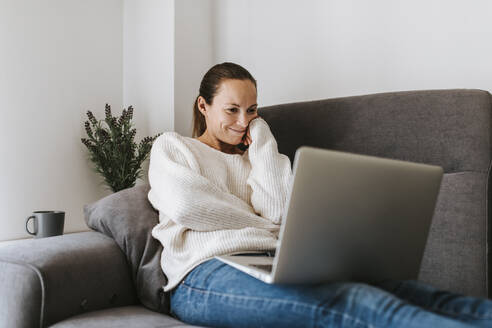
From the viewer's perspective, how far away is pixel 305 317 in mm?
860

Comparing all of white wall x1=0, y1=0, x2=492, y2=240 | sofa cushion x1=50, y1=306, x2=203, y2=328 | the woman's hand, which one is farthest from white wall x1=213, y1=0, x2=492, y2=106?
sofa cushion x1=50, y1=306, x2=203, y2=328

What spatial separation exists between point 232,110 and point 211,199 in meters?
0.41

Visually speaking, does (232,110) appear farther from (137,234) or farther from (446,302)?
(446,302)

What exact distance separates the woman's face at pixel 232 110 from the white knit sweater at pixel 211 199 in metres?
0.06

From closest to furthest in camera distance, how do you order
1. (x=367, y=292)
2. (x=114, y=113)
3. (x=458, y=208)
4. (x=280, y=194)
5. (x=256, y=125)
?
1. (x=367, y=292)
2. (x=458, y=208)
3. (x=280, y=194)
4. (x=256, y=125)
5. (x=114, y=113)

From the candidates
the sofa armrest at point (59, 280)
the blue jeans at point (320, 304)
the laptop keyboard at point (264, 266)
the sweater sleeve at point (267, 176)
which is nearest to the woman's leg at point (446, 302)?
the blue jeans at point (320, 304)

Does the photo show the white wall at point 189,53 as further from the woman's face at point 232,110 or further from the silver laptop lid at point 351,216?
the silver laptop lid at point 351,216

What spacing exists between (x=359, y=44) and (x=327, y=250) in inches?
46.1

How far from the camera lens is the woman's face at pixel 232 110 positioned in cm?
153

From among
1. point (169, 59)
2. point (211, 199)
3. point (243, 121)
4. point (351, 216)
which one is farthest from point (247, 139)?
point (351, 216)

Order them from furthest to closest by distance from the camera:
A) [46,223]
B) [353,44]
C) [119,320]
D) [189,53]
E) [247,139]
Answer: [189,53] < [353,44] < [247,139] < [46,223] < [119,320]

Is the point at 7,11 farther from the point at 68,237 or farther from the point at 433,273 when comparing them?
the point at 433,273

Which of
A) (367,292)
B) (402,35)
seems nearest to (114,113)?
(402,35)

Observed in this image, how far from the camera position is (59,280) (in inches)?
42.7
